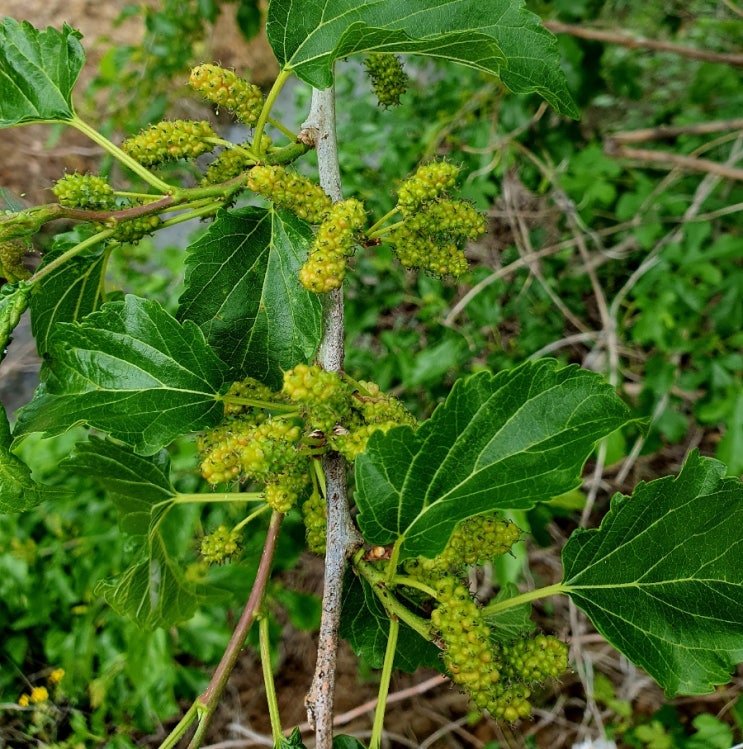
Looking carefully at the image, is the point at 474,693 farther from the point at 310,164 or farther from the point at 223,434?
the point at 310,164

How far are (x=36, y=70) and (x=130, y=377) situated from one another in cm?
40

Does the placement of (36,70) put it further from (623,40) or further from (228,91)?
(623,40)

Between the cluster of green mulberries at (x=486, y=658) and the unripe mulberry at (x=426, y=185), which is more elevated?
the unripe mulberry at (x=426, y=185)

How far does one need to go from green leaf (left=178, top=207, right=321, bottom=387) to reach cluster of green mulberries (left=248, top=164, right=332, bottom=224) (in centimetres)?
3

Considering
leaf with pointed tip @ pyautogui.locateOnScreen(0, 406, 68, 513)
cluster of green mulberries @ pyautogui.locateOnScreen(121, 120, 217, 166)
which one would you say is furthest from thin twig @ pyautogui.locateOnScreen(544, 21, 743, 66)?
leaf with pointed tip @ pyautogui.locateOnScreen(0, 406, 68, 513)

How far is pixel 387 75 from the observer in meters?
0.78

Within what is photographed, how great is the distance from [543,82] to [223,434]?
506mm

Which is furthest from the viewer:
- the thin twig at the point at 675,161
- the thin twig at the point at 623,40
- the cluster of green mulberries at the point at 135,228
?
the thin twig at the point at 675,161

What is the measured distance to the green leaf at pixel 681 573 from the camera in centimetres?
66

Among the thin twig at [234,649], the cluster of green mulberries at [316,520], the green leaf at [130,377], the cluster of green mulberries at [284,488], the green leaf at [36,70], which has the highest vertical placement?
the green leaf at [36,70]

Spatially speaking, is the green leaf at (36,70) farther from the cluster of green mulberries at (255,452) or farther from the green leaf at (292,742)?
the green leaf at (292,742)

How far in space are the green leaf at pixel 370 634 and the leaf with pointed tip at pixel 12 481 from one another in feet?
1.18

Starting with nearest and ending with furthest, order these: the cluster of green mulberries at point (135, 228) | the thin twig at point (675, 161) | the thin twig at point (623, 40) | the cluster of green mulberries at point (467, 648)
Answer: the cluster of green mulberries at point (467, 648) → the cluster of green mulberries at point (135, 228) → the thin twig at point (623, 40) → the thin twig at point (675, 161)

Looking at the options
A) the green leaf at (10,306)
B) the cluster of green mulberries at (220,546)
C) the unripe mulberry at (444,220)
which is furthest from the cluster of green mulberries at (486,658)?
the green leaf at (10,306)
